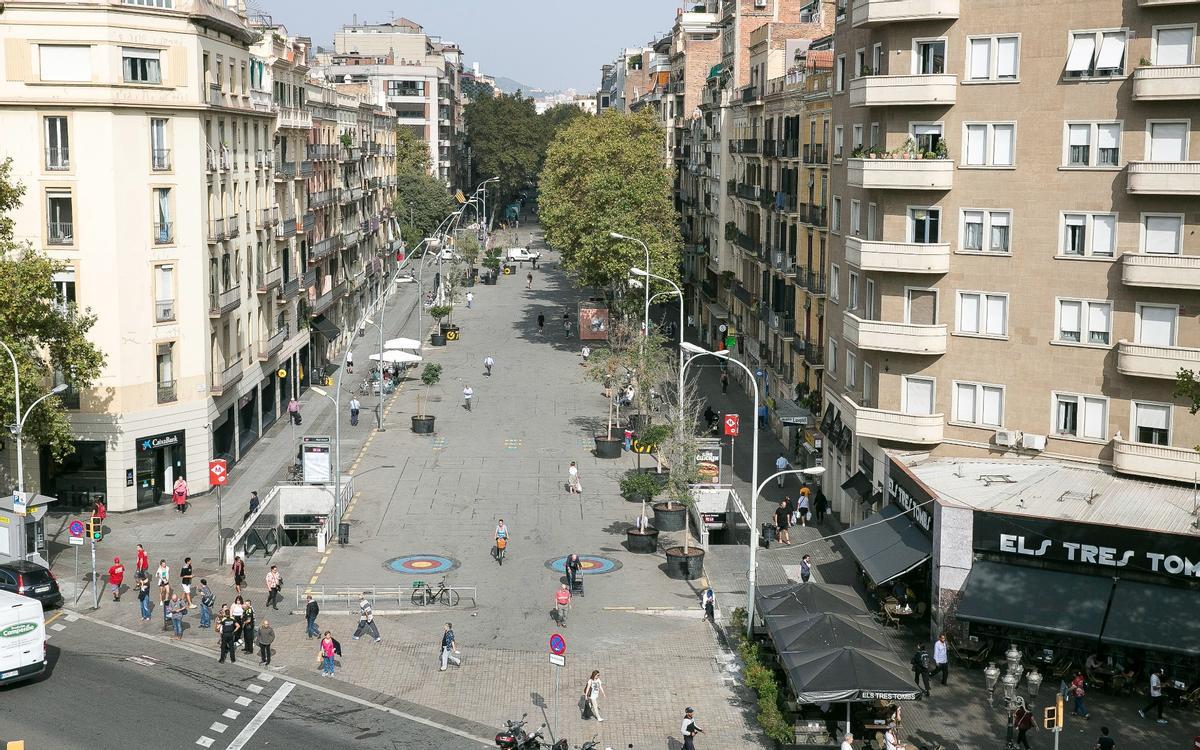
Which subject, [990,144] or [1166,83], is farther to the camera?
[990,144]

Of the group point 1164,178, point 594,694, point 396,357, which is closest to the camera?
point 594,694

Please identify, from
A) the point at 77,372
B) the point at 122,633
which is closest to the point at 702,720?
the point at 122,633

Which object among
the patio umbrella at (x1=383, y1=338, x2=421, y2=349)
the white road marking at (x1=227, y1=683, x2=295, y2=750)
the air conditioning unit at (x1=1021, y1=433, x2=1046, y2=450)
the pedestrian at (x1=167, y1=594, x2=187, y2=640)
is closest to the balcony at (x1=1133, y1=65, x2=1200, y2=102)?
the air conditioning unit at (x1=1021, y1=433, x2=1046, y2=450)

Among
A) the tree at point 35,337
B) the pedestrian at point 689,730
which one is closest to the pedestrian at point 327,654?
the pedestrian at point 689,730

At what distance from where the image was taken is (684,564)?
45.6m

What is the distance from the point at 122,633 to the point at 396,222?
3879 inches

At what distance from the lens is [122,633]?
129 ft

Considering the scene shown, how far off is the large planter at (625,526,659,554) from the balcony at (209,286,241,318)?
21104 millimetres

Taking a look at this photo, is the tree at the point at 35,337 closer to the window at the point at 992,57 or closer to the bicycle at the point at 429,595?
the bicycle at the point at 429,595

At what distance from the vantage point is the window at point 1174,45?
39.2m

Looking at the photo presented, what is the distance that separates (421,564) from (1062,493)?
21341mm

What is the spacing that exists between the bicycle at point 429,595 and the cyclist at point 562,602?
3.32 m

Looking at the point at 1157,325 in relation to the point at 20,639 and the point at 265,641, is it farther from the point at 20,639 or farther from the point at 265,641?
the point at 20,639

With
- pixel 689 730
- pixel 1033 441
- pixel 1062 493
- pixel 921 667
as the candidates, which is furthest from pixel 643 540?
pixel 689 730
